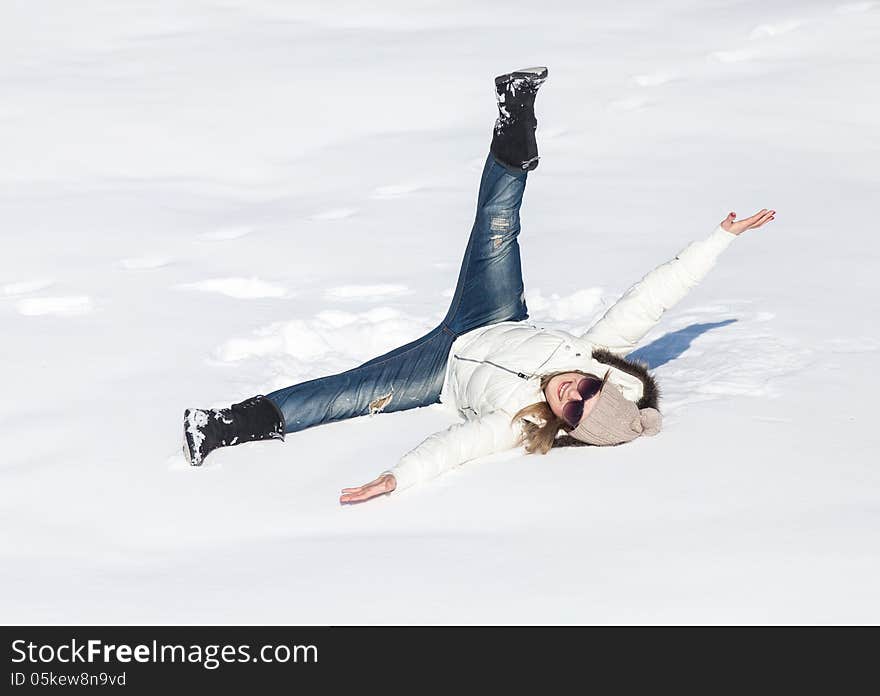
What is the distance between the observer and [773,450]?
3.66 m

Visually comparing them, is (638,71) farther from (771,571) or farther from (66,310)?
(771,571)


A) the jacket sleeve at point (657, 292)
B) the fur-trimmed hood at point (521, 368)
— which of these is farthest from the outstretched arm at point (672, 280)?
the fur-trimmed hood at point (521, 368)

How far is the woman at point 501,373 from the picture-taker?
149 inches

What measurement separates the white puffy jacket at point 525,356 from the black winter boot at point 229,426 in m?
0.57

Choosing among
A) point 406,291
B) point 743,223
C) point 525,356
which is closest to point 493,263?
point 525,356

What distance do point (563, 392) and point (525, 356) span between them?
24 centimetres

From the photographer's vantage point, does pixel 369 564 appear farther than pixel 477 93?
No

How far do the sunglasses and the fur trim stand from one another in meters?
0.19

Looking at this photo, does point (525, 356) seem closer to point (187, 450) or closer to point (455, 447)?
point (455, 447)
